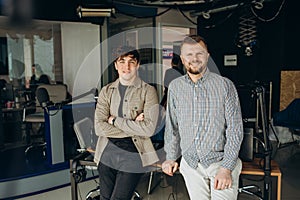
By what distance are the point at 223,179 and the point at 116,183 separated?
0.73 meters

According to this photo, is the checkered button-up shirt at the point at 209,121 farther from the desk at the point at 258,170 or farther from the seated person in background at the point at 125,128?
the desk at the point at 258,170

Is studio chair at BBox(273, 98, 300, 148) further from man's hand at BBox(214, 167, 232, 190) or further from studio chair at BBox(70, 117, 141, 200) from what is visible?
man's hand at BBox(214, 167, 232, 190)

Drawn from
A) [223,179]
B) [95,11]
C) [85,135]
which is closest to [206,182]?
[223,179]

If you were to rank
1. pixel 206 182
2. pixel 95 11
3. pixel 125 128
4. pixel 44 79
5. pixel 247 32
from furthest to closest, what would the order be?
pixel 44 79, pixel 247 32, pixel 95 11, pixel 125 128, pixel 206 182

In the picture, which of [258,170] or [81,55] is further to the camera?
[81,55]

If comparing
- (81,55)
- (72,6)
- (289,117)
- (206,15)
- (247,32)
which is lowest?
(289,117)

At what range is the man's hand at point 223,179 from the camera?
5.23 feet

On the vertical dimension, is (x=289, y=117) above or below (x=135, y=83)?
below

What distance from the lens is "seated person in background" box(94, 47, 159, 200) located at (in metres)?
1.95

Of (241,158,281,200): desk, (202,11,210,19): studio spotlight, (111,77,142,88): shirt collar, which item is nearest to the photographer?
(241,158,281,200): desk

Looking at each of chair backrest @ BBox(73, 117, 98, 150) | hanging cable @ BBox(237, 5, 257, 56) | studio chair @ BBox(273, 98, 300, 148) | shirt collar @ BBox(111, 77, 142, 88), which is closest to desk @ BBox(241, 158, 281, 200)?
shirt collar @ BBox(111, 77, 142, 88)

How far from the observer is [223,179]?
1.59m

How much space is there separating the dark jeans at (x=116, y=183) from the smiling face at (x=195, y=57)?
0.80m

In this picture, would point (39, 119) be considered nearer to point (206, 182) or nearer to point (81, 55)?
point (81, 55)
